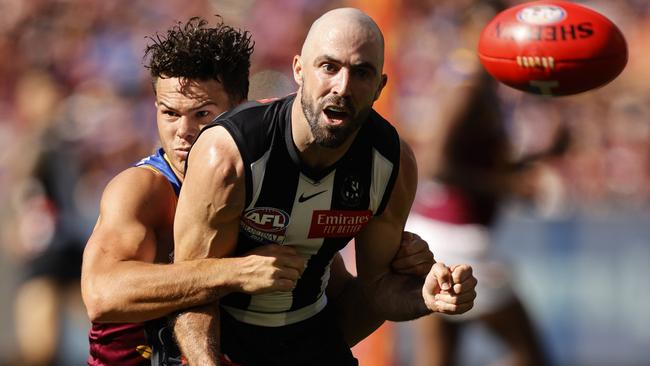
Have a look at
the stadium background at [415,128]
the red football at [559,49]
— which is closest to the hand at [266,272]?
the red football at [559,49]

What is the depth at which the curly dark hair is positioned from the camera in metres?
4.84

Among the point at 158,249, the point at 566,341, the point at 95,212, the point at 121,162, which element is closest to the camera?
the point at 158,249

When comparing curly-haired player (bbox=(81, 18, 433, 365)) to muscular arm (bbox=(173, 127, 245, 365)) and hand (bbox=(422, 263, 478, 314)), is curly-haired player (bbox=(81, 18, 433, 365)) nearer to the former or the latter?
muscular arm (bbox=(173, 127, 245, 365))

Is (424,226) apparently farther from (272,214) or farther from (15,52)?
(15,52)

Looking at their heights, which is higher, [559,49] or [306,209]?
[559,49]

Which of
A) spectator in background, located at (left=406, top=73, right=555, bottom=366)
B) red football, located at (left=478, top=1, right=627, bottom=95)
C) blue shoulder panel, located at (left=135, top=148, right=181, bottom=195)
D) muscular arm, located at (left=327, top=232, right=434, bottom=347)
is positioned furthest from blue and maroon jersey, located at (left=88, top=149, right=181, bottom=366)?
spectator in background, located at (left=406, top=73, right=555, bottom=366)

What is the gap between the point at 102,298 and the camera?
14.5 feet

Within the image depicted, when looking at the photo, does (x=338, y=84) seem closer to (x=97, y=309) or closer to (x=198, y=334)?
(x=198, y=334)

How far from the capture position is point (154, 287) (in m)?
4.32

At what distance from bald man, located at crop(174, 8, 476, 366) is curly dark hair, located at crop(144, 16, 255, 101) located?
0.50 m

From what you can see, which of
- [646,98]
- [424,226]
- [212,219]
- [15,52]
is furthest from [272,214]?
[15,52]

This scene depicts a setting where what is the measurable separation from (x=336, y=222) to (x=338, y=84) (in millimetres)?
594

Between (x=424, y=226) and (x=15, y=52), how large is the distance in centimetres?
609

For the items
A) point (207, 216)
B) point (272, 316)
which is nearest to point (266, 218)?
point (207, 216)
